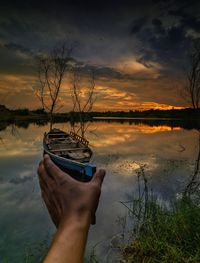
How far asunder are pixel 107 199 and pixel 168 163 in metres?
9.15

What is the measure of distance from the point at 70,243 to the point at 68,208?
0.92 ft

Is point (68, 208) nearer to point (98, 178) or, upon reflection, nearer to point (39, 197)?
point (98, 178)

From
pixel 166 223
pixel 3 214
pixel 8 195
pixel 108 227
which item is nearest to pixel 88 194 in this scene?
pixel 166 223

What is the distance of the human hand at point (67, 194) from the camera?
1.70 metres

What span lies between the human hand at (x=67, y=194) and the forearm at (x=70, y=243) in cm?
4

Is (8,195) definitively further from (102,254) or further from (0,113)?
(0,113)

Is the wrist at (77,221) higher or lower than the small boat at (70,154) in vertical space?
higher

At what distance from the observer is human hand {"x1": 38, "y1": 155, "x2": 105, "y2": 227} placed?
5.57 ft

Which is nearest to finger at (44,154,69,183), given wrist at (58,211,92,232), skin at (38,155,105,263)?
skin at (38,155,105,263)

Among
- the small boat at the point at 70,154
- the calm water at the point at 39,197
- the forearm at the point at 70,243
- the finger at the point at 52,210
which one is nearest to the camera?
the forearm at the point at 70,243

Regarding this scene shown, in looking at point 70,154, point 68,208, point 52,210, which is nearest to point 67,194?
point 68,208

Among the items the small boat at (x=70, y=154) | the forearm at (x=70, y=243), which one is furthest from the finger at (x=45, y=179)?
the small boat at (x=70, y=154)

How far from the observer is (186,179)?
1443 cm

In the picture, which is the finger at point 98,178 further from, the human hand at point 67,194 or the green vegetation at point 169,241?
the green vegetation at point 169,241
